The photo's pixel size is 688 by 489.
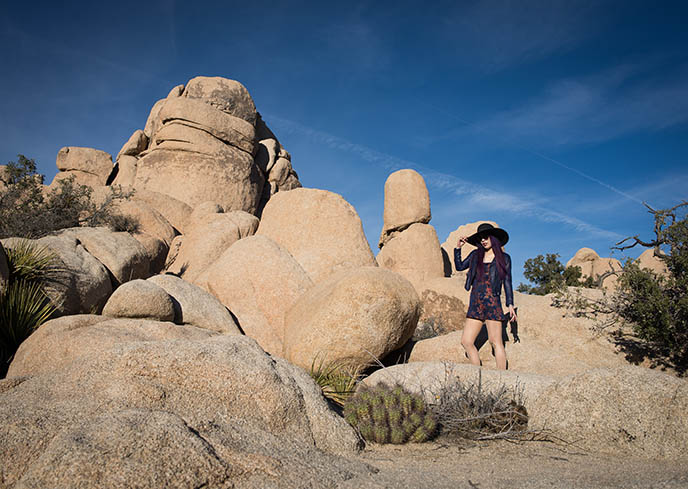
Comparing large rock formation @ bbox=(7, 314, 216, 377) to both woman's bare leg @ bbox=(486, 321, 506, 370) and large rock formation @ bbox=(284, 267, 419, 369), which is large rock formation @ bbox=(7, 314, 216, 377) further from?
woman's bare leg @ bbox=(486, 321, 506, 370)

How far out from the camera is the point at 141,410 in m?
2.94

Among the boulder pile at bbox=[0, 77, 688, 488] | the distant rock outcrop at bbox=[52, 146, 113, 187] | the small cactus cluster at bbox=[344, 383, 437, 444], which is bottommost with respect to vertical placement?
the small cactus cluster at bbox=[344, 383, 437, 444]

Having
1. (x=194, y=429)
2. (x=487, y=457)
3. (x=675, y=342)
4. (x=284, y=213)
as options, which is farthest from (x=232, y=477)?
(x=284, y=213)

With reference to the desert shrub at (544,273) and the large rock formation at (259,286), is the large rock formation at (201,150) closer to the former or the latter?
the large rock formation at (259,286)

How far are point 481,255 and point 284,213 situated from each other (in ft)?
17.5

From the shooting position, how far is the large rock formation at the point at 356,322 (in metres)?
7.04

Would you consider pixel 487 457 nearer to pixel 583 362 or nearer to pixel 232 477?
pixel 232 477

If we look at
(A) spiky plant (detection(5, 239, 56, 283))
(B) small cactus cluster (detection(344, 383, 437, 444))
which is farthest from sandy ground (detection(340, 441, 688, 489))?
(A) spiky plant (detection(5, 239, 56, 283))

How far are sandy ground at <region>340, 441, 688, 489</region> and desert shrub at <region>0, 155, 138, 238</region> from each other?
883 cm

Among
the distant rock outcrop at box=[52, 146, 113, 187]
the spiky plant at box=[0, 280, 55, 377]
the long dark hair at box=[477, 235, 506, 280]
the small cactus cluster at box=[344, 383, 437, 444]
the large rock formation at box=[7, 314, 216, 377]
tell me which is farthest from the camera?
the distant rock outcrop at box=[52, 146, 113, 187]

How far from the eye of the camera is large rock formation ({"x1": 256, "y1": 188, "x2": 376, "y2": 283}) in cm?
979

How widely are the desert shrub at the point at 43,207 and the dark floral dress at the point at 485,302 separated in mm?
8220

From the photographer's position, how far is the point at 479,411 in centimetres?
468

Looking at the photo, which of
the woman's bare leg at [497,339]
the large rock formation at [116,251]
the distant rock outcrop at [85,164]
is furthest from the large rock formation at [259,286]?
the distant rock outcrop at [85,164]
